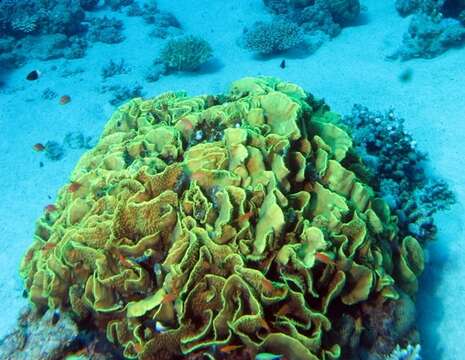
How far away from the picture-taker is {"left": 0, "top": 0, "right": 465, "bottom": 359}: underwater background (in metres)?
3.76

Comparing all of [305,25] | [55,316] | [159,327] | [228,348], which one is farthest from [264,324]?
[305,25]

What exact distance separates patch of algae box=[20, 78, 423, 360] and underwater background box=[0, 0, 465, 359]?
1.8 inches

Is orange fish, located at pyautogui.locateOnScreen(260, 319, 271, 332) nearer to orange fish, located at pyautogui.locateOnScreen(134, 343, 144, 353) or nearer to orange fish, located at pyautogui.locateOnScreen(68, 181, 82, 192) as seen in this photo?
orange fish, located at pyautogui.locateOnScreen(134, 343, 144, 353)

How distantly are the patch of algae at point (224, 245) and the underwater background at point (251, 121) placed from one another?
0.05 m

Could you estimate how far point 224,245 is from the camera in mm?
3518

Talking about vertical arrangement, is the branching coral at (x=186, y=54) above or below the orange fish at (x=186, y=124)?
below

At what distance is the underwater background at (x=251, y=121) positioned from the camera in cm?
376

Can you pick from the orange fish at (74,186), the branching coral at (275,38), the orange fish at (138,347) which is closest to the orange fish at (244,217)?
the orange fish at (138,347)

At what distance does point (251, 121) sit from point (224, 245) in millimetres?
1648

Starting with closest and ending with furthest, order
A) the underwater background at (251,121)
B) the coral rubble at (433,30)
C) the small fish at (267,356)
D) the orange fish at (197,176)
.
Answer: the small fish at (267,356), the underwater background at (251,121), the orange fish at (197,176), the coral rubble at (433,30)

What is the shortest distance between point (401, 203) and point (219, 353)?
13.4 ft

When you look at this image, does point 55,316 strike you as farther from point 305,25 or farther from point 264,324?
point 305,25

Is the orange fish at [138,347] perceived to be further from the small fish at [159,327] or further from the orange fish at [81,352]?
the orange fish at [81,352]

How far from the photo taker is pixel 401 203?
617 centimetres
